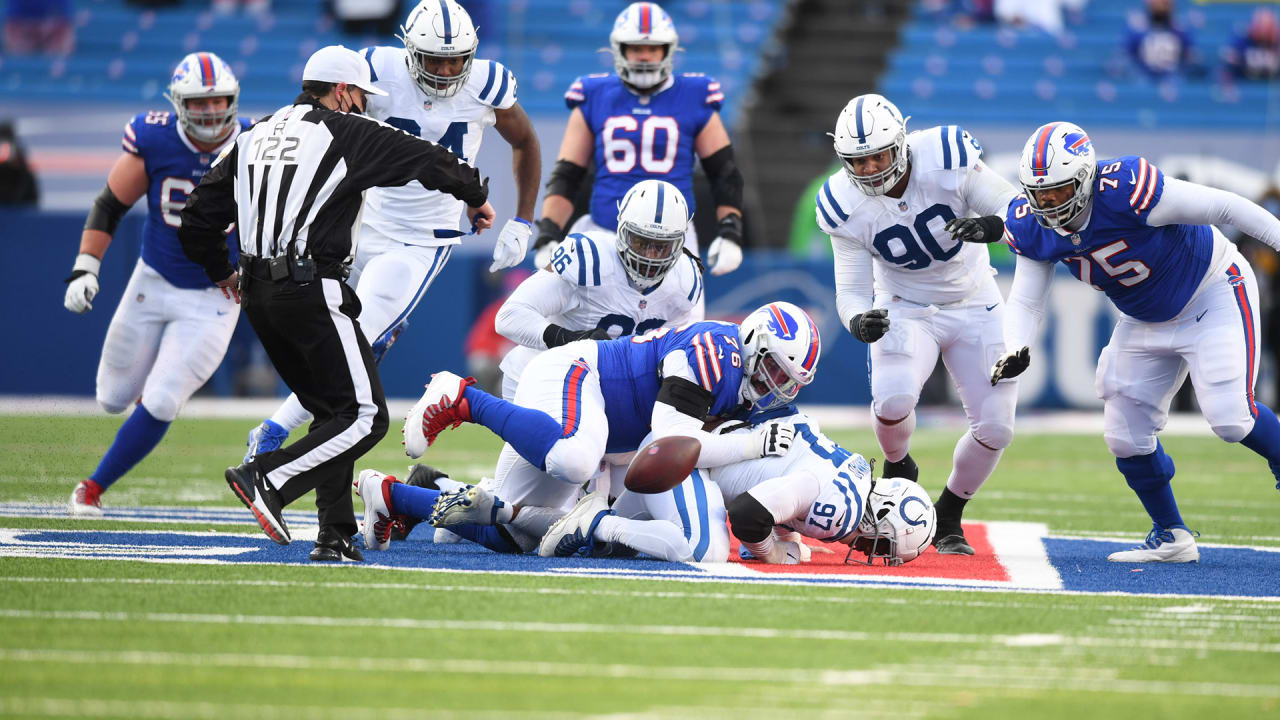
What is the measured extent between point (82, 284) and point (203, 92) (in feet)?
3.08

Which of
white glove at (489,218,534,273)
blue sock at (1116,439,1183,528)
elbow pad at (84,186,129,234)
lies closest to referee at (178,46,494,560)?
white glove at (489,218,534,273)

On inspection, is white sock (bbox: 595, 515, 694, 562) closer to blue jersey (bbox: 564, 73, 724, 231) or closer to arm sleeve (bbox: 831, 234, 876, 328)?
arm sleeve (bbox: 831, 234, 876, 328)

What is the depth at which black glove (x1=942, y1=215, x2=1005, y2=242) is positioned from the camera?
19.0 ft

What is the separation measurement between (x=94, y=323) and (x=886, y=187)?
947cm

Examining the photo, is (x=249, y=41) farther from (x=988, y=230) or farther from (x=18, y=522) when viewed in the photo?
(x=988, y=230)

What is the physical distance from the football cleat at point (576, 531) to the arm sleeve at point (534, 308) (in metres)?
0.91

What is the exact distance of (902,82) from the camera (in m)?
16.9

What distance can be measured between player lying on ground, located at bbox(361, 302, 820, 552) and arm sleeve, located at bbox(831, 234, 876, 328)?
2.05 feet

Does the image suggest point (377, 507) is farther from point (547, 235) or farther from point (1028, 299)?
point (1028, 299)

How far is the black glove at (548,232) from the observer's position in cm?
732

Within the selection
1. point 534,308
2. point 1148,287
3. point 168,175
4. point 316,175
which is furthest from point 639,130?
point 1148,287

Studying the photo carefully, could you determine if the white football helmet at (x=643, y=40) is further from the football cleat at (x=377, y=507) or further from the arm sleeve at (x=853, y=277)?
the football cleat at (x=377, y=507)

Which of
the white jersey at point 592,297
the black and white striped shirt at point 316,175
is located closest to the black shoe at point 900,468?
the white jersey at point 592,297

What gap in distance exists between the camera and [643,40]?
7156mm
